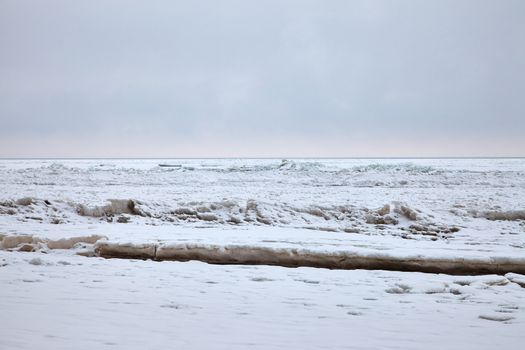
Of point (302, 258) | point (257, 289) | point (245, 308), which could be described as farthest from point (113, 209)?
point (245, 308)

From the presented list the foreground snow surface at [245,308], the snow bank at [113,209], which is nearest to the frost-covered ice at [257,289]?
the foreground snow surface at [245,308]

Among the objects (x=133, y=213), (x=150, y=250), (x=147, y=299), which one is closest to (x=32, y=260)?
(x=150, y=250)

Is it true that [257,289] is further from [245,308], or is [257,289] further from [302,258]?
[302,258]

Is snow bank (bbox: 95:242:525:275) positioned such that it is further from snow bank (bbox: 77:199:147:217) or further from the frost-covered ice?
snow bank (bbox: 77:199:147:217)

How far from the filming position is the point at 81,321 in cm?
419

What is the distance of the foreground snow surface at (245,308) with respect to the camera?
3.81 metres

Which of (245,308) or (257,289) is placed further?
(257,289)

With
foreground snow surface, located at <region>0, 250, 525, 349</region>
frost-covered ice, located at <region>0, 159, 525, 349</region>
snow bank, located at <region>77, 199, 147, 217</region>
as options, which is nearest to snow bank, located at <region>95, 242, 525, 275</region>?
frost-covered ice, located at <region>0, 159, 525, 349</region>

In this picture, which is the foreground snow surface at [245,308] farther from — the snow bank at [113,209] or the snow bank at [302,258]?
the snow bank at [113,209]

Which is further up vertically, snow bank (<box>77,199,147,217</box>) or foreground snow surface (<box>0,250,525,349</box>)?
snow bank (<box>77,199,147,217</box>)

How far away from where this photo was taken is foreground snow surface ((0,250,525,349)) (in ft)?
12.5

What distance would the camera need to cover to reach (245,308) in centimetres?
472

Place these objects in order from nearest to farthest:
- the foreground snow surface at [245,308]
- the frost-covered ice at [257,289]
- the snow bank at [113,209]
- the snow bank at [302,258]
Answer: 1. the foreground snow surface at [245,308]
2. the frost-covered ice at [257,289]
3. the snow bank at [302,258]
4. the snow bank at [113,209]

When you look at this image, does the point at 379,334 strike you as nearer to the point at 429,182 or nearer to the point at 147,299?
the point at 147,299
